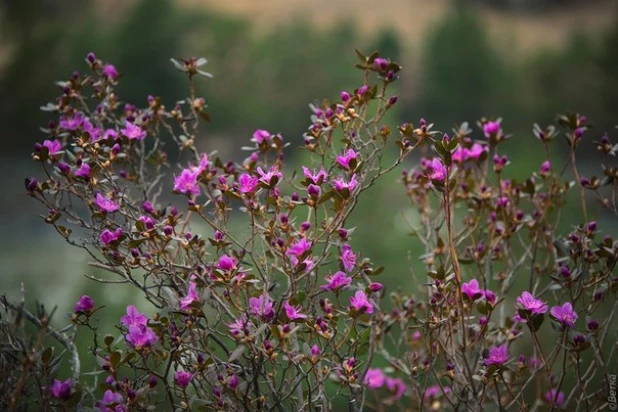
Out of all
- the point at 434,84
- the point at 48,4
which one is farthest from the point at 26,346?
the point at 48,4

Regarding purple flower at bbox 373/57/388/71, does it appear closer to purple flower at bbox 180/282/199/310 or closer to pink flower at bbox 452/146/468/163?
pink flower at bbox 452/146/468/163

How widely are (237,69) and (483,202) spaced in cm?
753

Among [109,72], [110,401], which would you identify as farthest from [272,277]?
[109,72]

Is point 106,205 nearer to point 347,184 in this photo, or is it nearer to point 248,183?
point 248,183

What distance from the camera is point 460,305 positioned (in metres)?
0.93

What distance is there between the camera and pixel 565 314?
0.90 m

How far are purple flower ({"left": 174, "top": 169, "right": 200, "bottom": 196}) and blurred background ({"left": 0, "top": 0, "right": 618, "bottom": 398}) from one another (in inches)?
239

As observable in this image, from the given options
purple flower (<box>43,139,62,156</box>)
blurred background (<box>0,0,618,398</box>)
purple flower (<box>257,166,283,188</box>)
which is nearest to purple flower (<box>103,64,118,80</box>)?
purple flower (<box>43,139,62,156</box>)

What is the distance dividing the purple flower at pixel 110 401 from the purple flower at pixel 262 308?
0.22 metres

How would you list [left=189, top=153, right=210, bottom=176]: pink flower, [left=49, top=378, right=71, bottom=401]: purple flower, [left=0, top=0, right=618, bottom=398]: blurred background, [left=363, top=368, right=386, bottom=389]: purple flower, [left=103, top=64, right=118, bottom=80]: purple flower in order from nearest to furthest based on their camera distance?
1. [left=49, top=378, right=71, bottom=401]: purple flower
2. [left=189, top=153, right=210, bottom=176]: pink flower
3. [left=103, top=64, right=118, bottom=80]: purple flower
4. [left=363, top=368, right=386, bottom=389]: purple flower
5. [left=0, top=0, right=618, bottom=398]: blurred background

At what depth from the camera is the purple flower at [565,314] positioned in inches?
35.1

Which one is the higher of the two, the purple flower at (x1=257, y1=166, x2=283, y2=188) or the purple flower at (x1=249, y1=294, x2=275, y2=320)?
the purple flower at (x1=257, y1=166, x2=283, y2=188)

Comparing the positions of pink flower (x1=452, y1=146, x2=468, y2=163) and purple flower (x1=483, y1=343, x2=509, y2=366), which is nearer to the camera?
purple flower (x1=483, y1=343, x2=509, y2=366)

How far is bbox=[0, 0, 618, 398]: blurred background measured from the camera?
24.5 ft
